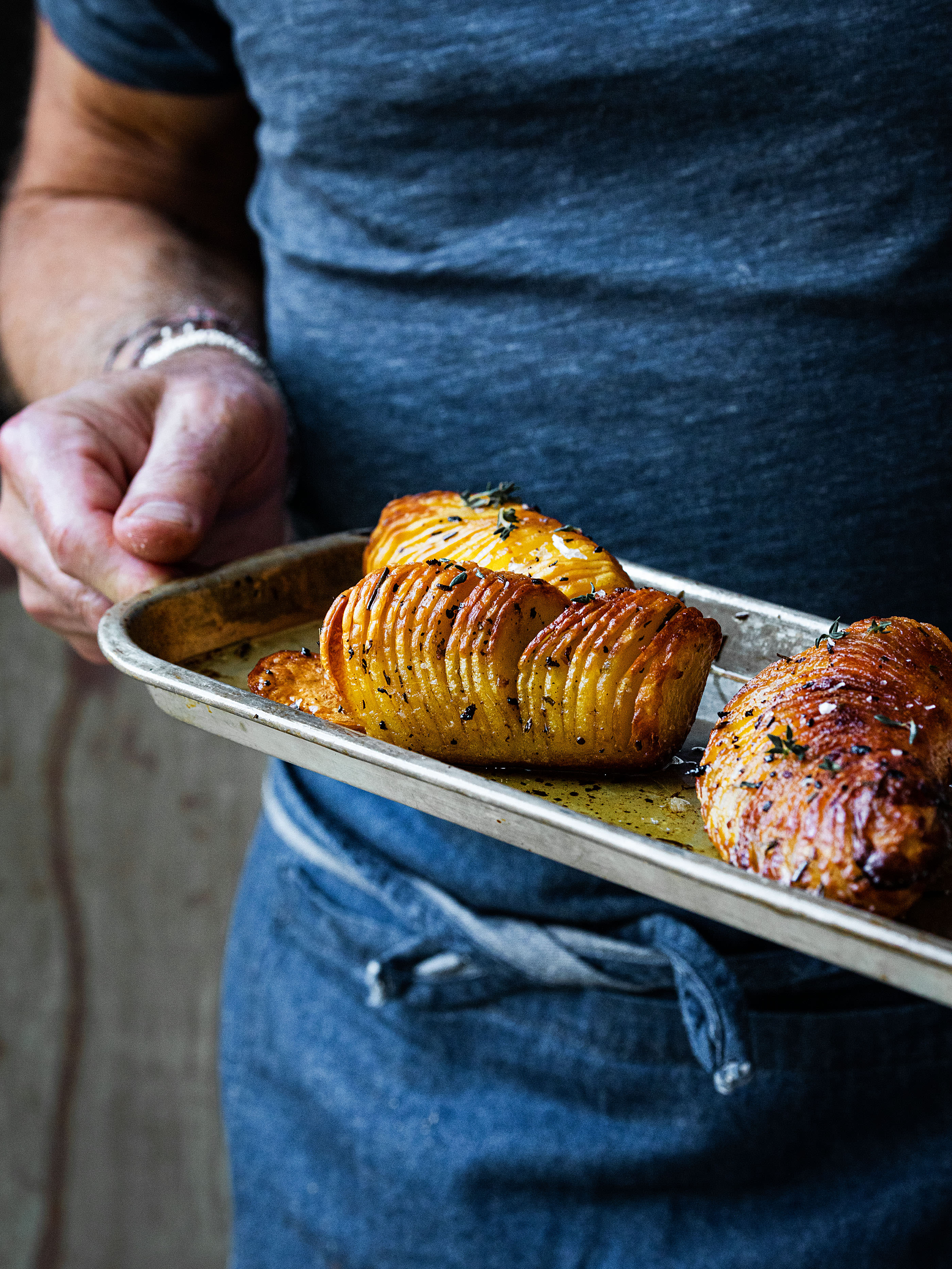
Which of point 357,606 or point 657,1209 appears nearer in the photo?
point 357,606

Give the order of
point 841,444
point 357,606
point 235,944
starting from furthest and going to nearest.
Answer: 1. point 235,944
2. point 841,444
3. point 357,606

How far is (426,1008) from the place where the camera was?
5.74 feet

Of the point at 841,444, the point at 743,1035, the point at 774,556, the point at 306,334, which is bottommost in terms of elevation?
the point at 743,1035

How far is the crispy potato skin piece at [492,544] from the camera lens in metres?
1.21

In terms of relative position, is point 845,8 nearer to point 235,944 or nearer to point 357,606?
point 357,606

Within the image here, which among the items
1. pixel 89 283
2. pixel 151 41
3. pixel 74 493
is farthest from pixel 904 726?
pixel 151 41

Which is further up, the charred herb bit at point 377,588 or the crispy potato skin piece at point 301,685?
the charred herb bit at point 377,588

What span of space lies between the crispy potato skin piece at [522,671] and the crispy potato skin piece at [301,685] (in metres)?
0.04

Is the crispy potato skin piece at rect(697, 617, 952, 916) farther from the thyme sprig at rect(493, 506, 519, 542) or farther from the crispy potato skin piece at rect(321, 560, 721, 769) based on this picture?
the thyme sprig at rect(493, 506, 519, 542)

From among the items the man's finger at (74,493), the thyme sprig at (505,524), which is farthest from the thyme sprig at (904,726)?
the man's finger at (74,493)

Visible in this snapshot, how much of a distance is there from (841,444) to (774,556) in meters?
0.18

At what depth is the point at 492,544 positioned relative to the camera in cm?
125

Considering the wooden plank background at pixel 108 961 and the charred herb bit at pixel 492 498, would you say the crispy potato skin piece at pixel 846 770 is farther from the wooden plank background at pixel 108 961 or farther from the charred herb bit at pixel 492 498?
the wooden plank background at pixel 108 961

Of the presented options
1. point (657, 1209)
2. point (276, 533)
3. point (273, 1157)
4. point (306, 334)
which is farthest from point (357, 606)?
point (273, 1157)
